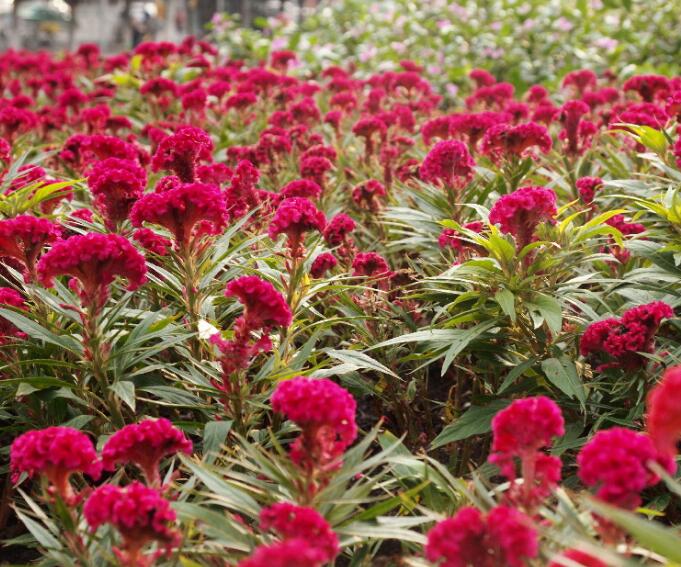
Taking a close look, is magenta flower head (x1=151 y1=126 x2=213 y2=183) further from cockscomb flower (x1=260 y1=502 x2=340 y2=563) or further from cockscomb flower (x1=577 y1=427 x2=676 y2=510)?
cockscomb flower (x1=577 y1=427 x2=676 y2=510)

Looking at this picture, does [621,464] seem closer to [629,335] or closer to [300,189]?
[629,335]

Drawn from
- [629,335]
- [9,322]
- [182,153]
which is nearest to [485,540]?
[629,335]

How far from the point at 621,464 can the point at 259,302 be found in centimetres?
95

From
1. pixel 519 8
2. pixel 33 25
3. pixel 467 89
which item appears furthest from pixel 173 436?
pixel 33 25

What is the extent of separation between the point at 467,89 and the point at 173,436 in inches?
275

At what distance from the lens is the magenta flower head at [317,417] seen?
159cm

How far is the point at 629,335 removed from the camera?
2227 millimetres

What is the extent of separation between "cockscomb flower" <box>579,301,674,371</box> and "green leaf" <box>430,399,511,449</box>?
320mm

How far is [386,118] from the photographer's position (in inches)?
195

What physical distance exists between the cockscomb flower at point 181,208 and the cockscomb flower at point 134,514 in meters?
0.91

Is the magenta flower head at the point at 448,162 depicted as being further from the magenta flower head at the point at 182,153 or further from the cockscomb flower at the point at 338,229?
the magenta flower head at the point at 182,153

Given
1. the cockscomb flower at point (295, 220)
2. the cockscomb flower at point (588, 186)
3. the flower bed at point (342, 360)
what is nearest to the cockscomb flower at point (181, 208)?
the flower bed at point (342, 360)

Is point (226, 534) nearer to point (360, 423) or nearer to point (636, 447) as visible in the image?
point (636, 447)

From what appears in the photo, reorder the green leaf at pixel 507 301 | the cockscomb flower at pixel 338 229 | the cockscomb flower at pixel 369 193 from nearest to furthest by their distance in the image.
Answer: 1. the green leaf at pixel 507 301
2. the cockscomb flower at pixel 338 229
3. the cockscomb flower at pixel 369 193
